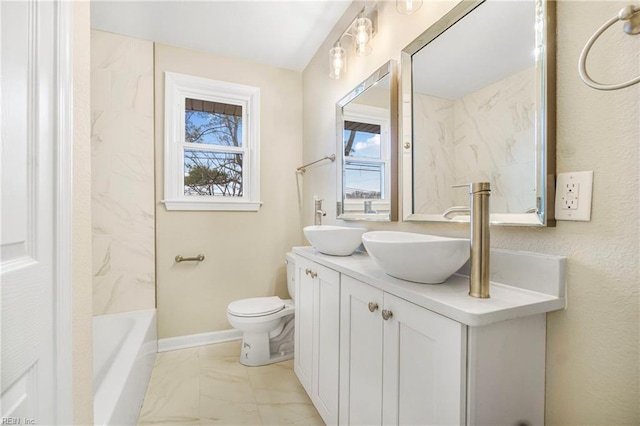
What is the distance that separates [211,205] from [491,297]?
2.20m

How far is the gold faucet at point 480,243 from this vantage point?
785mm

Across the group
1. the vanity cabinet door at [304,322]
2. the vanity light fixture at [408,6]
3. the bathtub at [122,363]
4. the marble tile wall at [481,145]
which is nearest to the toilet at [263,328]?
the vanity cabinet door at [304,322]

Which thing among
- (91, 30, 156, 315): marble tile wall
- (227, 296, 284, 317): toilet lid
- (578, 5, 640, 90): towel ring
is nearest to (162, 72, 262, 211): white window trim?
(91, 30, 156, 315): marble tile wall

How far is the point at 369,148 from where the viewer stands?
1.68m

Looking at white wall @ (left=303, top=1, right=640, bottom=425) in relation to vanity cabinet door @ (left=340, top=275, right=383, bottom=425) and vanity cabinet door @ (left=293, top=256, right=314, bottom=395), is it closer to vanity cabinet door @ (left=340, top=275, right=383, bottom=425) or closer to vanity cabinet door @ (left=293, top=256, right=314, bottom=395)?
vanity cabinet door @ (left=340, top=275, right=383, bottom=425)

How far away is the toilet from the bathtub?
57 cm

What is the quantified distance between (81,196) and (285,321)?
1.76 meters

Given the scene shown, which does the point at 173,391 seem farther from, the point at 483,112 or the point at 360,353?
the point at 483,112

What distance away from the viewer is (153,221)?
224 cm

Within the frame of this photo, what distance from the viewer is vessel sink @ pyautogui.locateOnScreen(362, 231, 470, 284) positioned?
2.74 ft

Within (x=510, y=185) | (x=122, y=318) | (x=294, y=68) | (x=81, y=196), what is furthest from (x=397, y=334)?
(x=294, y=68)

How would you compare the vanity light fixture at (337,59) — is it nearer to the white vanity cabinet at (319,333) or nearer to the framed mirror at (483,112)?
the framed mirror at (483,112)

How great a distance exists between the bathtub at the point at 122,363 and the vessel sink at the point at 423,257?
1223 mm

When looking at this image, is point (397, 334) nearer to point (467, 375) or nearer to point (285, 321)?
point (467, 375)
